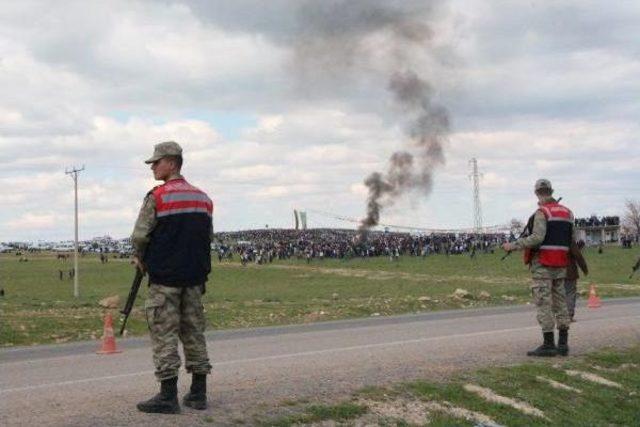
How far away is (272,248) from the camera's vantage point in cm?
9238

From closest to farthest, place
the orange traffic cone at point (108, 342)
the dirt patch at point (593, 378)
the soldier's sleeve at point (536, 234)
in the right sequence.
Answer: the dirt patch at point (593, 378) < the soldier's sleeve at point (536, 234) < the orange traffic cone at point (108, 342)

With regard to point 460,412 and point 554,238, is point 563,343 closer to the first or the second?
point 554,238

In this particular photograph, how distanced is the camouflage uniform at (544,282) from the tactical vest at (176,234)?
15.0 feet

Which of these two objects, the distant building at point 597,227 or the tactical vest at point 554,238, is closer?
the tactical vest at point 554,238

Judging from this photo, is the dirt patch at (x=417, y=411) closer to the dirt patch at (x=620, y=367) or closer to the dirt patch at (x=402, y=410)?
the dirt patch at (x=402, y=410)

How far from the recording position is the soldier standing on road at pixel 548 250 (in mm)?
10234

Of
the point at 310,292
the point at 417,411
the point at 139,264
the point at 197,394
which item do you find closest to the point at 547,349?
the point at 417,411

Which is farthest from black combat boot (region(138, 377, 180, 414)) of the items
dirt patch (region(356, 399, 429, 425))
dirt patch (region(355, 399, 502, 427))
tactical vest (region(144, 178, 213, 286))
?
dirt patch (region(356, 399, 429, 425))

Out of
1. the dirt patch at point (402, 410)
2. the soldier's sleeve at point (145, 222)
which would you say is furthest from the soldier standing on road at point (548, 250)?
the soldier's sleeve at point (145, 222)

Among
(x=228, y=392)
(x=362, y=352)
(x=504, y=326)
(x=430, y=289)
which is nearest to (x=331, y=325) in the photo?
(x=504, y=326)

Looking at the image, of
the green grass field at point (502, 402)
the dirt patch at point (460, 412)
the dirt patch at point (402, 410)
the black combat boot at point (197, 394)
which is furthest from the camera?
the dirt patch at point (460, 412)

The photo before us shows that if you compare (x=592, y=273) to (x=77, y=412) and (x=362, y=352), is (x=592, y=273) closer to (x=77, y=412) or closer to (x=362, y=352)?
(x=362, y=352)

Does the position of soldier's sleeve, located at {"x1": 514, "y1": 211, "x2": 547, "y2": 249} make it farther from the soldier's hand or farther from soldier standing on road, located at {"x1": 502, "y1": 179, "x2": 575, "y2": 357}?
the soldier's hand

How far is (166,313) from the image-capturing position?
678 cm
